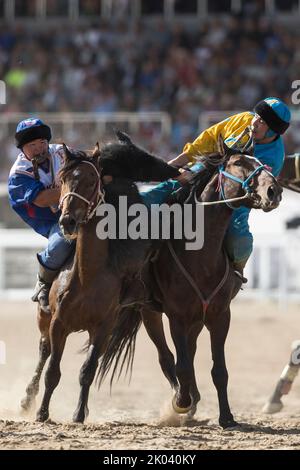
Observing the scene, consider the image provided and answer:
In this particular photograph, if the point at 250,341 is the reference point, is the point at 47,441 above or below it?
above

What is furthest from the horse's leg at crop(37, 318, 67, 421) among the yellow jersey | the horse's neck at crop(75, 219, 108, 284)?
the yellow jersey

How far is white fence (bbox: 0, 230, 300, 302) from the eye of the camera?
12.3 meters

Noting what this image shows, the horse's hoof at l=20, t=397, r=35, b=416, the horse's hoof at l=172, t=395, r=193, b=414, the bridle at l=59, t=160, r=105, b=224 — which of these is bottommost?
the horse's hoof at l=20, t=397, r=35, b=416

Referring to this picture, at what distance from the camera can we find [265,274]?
1241 centimetres

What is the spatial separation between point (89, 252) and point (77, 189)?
0.42m

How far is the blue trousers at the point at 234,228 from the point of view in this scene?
6.25 metres

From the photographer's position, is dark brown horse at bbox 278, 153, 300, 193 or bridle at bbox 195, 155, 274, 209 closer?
bridle at bbox 195, 155, 274, 209

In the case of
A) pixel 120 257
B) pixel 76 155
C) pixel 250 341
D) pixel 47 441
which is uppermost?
pixel 76 155

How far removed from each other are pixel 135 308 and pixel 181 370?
813 millimetres

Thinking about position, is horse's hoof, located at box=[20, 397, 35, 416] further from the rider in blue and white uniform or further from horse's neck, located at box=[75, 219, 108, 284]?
horse's neck, located at box=[75, 219, 108, 284]

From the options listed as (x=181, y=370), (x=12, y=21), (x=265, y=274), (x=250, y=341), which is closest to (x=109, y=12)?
(x=12, y=21)

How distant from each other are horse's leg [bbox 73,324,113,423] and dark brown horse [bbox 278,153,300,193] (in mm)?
2231

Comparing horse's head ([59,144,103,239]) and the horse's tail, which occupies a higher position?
horse's head ([59,144,103,239])
